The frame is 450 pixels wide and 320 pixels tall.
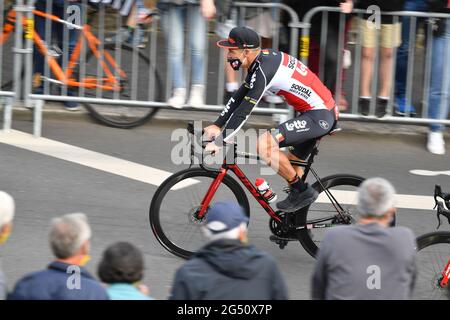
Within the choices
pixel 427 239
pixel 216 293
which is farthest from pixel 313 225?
pixel 216 293

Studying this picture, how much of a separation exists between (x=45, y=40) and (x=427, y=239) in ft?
18.4

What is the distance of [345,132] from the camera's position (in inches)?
471

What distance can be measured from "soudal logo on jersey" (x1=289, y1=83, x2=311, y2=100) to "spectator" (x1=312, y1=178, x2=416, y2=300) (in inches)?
92.6

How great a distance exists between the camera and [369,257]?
5.83 metres

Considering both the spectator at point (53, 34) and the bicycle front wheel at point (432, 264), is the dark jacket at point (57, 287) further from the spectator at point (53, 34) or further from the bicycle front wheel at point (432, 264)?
the spectator at point (53, 34)

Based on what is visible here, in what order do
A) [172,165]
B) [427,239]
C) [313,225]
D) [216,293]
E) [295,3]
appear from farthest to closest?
1. [295,3]
2. [172,165]
3. [313,225]
4. [427,239]
5. [216,293]

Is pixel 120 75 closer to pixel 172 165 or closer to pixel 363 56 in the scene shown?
pixel 172 165

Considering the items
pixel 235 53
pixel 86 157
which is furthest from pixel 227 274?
pixel 86 157

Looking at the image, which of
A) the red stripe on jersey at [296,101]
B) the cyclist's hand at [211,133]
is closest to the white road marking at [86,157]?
the cyclist's hand at [211,133]

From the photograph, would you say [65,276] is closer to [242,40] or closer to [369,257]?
[369,257]

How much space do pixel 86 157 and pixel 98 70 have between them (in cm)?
130

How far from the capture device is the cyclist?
26.3ft

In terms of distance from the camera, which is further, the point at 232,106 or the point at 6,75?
the point at 6,75

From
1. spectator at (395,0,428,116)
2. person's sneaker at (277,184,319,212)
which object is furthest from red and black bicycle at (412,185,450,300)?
spectator at (395,0,428,116)
